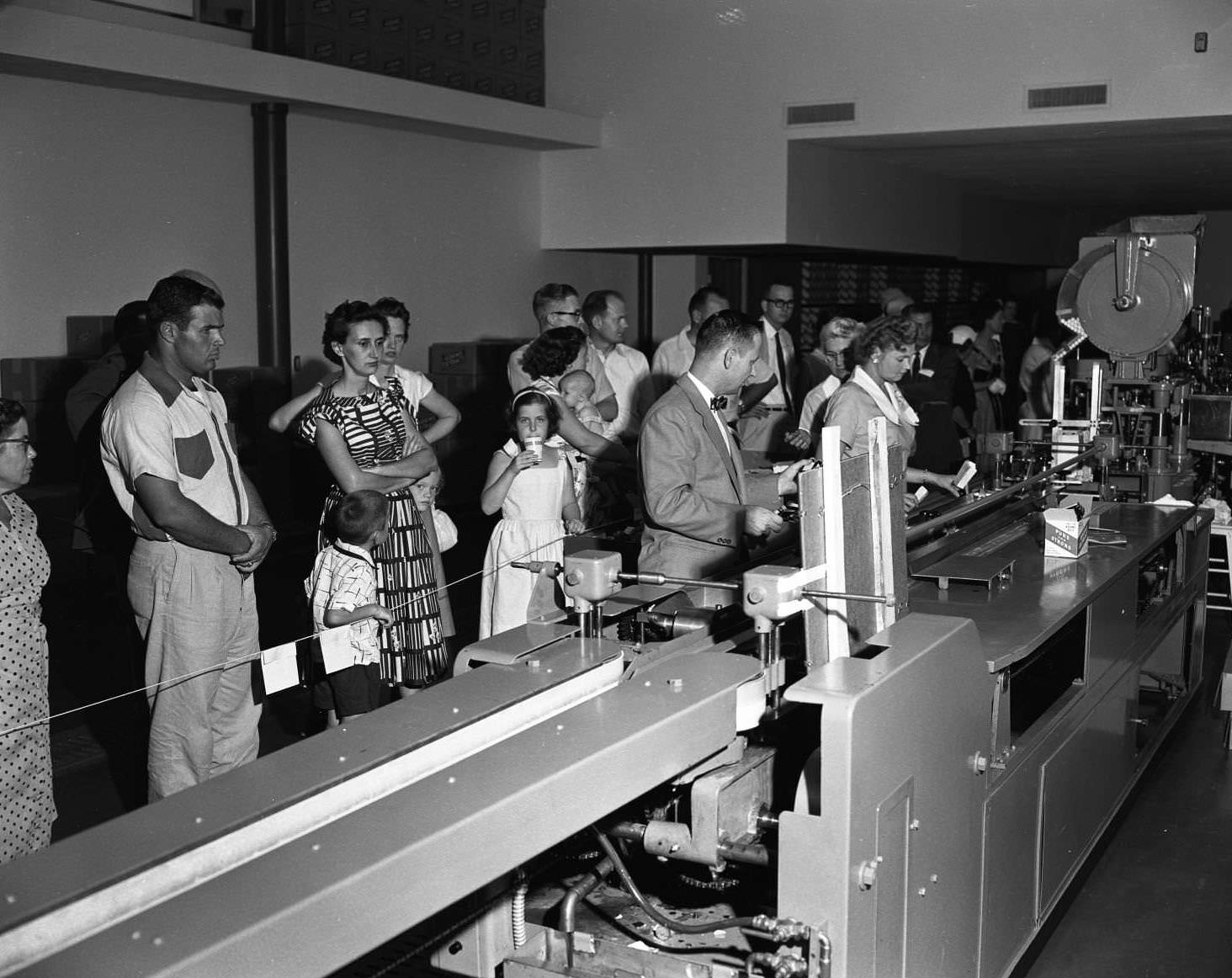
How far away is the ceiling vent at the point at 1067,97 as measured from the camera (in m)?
6.32

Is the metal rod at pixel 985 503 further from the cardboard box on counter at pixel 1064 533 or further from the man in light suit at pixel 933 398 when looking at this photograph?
the man in light suit at pixel 933 398

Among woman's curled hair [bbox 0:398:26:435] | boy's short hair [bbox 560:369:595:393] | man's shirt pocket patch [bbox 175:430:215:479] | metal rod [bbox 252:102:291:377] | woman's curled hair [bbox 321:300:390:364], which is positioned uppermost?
metal rod [bbox 252:102:291:377]

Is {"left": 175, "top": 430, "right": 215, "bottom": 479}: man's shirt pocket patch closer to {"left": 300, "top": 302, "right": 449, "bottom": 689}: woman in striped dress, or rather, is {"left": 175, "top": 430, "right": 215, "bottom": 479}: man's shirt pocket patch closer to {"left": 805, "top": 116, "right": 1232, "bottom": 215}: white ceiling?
{"left": 300, "top": 302, "right": 449, "bottom": 689}: woman in striped dress

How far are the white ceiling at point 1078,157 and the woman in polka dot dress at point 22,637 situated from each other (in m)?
5.38

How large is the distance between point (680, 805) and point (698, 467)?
3.15 feet

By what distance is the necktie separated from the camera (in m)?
5.74

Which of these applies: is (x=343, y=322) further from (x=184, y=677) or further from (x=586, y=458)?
(x=184, y=677)

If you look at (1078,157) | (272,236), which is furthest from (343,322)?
(1078,157)

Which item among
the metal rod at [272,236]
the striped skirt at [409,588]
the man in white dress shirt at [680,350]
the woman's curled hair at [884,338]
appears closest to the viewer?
the striped skirt at [409,588]

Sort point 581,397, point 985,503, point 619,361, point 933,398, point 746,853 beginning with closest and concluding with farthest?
1. point 746,853
2. point 985,503
3. point 581,397
4. point 619,361
5. point 933,398

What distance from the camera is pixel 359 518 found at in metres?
3.10

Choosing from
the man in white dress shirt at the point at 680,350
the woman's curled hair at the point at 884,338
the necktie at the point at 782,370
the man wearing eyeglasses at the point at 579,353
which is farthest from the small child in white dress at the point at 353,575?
the necktie at the point at 782,370

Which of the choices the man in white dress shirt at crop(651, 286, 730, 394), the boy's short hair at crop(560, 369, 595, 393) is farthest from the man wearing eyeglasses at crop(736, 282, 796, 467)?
the boy's short hair at crop(560, 369, 595, 393)

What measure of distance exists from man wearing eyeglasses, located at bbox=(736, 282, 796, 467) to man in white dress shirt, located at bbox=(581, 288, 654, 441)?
0.44 metres
